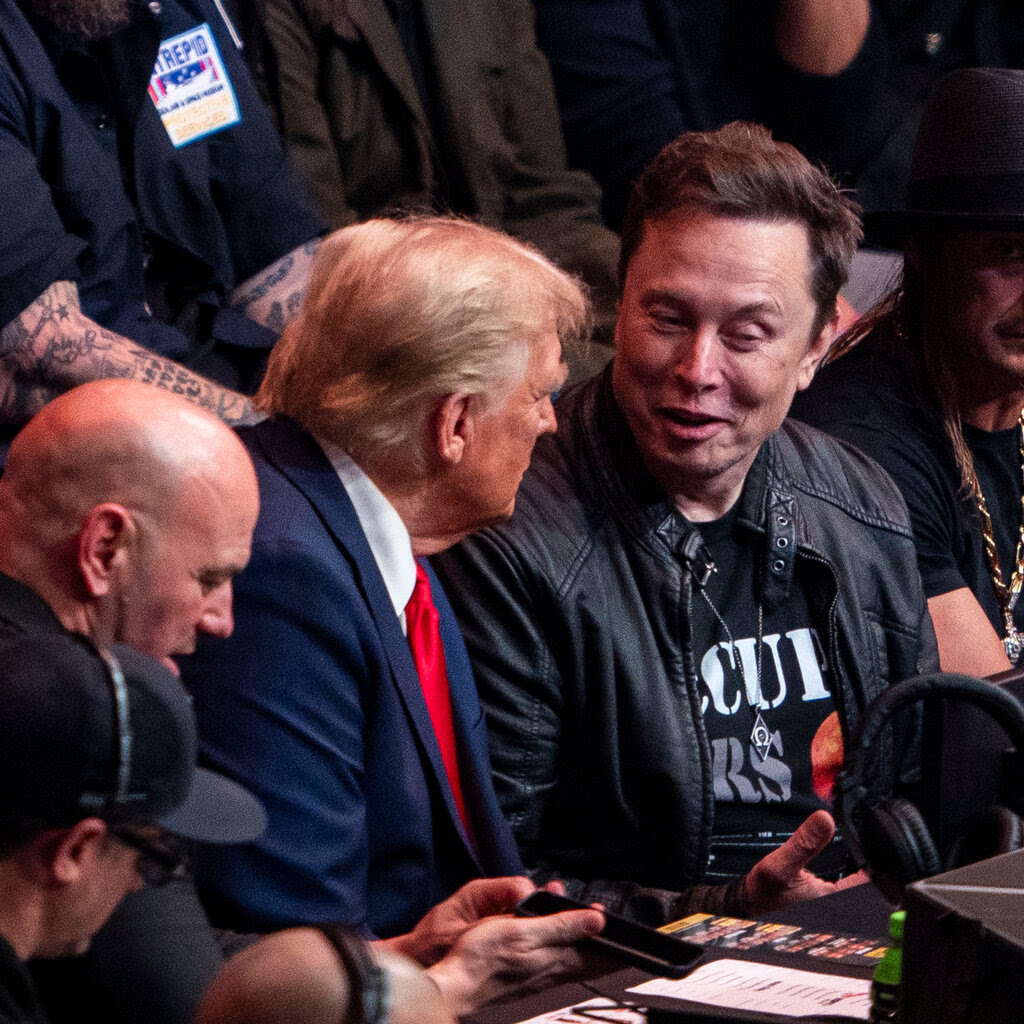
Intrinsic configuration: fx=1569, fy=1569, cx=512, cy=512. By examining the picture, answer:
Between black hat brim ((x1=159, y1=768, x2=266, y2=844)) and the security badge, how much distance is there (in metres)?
1.92

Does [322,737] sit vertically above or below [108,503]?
below

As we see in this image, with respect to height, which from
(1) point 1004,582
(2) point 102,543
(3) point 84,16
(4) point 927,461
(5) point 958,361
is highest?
(3) point 84,16

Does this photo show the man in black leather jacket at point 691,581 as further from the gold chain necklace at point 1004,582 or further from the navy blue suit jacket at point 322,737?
the gold chain necklace at point 1004,582

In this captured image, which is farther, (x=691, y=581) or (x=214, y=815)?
(x=691, y=581)

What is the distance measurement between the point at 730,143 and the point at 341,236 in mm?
608

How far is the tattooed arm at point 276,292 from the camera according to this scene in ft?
9.48

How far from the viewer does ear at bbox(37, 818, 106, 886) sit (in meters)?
1.00

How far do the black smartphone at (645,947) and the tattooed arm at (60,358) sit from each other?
1223 mm

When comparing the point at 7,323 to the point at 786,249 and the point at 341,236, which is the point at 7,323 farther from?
the point at 786,249

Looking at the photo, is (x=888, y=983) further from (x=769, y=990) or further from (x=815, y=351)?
(x=815, y=351)

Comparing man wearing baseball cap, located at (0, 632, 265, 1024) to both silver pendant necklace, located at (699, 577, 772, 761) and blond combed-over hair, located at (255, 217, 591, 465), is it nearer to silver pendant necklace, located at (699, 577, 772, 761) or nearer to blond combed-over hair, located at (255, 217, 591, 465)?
blond combed-over hair, located at (255, 217, 591, 465)

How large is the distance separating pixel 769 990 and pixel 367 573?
2.00 ft

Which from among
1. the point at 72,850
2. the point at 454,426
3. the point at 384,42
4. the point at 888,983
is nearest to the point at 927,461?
the point at 454,426

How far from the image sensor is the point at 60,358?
2.41 meters
